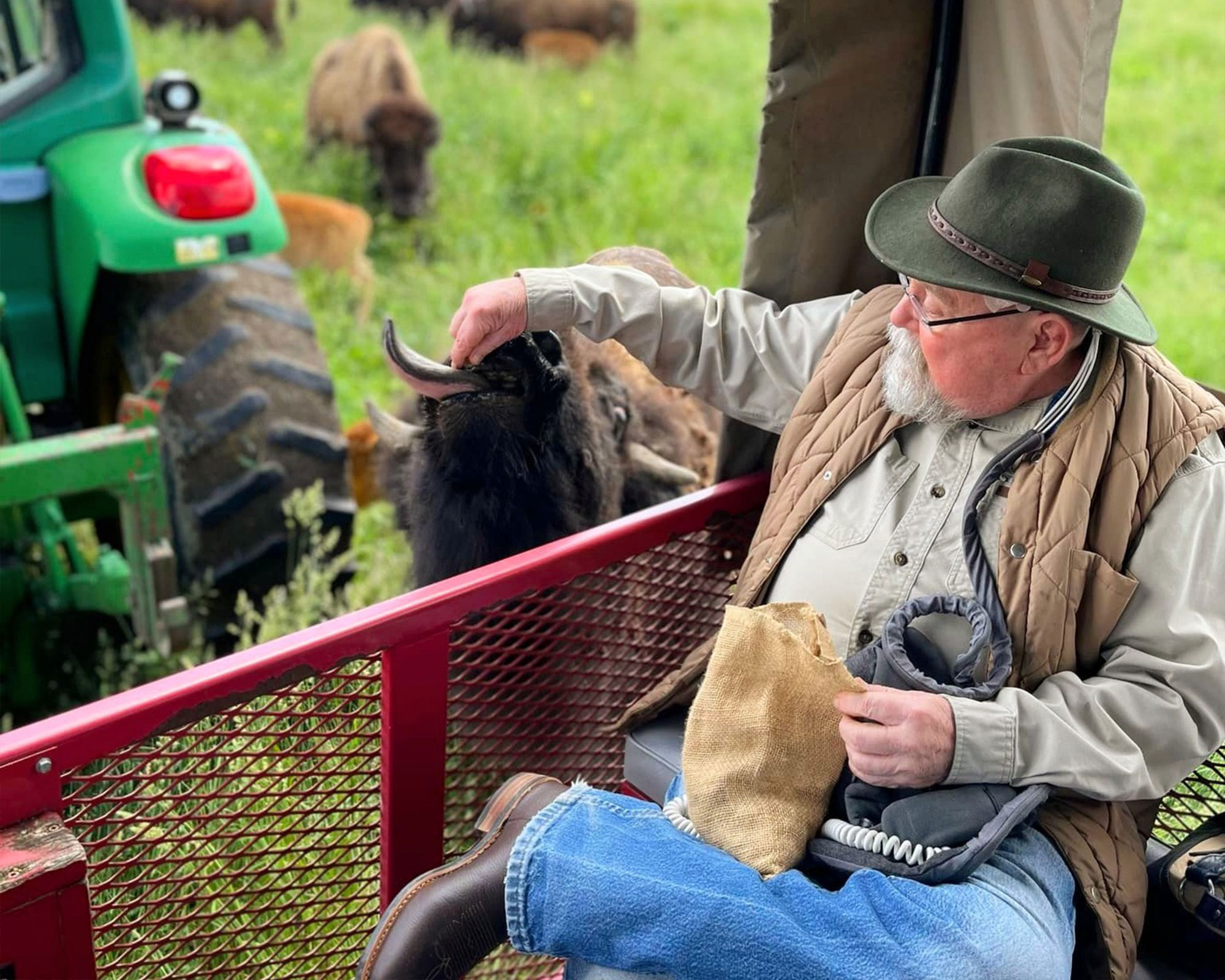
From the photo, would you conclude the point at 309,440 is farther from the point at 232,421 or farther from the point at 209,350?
the point at 209,350

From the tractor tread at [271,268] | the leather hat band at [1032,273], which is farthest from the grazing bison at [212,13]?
the leather hat band at [1032,273]

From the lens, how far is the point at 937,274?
210 cm

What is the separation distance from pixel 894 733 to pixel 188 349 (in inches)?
93.3

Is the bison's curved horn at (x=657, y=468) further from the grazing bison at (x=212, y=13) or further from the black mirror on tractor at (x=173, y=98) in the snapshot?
the grazing bison at (x=212, y=13)

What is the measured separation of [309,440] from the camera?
139 inches

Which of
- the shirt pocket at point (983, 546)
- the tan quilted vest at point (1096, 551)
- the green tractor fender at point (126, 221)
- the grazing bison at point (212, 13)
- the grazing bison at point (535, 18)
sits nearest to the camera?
the tan quilted vest at point (1096, 551)

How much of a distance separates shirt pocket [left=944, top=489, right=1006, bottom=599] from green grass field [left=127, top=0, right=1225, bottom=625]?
2366 millimetres

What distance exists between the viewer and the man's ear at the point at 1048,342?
210cm

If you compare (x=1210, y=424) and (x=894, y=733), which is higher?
(x=1210, y=424)

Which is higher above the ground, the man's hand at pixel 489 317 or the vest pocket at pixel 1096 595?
the man's hand at pixel 489 317

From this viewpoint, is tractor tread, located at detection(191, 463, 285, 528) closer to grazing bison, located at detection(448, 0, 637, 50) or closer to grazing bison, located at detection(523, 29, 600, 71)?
grazing bison, located at detection(523, 29, 600, 71)

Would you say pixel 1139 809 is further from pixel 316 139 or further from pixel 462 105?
pixel 462 105

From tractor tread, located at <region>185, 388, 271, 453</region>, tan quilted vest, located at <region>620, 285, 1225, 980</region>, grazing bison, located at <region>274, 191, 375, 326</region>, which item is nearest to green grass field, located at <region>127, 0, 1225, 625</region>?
grazing bison, located at <region>274, 191, 375, 326</region>

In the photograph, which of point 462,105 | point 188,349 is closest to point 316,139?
point 462,105
